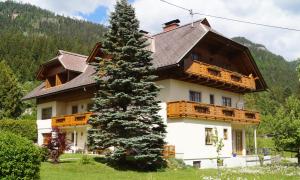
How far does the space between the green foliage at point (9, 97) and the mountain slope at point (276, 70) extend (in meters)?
93.3

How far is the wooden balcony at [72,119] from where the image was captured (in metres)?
30.5

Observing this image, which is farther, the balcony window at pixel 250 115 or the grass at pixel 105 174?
the balcony window at pixel 250 115

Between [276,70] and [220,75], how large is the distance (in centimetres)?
14275

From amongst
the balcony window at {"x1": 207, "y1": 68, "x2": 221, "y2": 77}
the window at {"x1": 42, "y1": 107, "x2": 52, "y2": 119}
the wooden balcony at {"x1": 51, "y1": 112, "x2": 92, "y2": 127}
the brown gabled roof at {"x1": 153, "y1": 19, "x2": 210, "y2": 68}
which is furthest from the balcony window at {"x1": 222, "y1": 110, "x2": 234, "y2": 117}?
the window at {"x1": 42, "y1": 107, "x2": 52, "y2": 119}

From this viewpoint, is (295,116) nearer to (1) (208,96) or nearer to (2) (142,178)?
(1) (208,96)

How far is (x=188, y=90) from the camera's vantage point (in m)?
27.2

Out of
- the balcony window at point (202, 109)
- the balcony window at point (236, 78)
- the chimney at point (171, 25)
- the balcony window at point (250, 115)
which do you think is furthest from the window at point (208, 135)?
the chimney at point (171, 25)

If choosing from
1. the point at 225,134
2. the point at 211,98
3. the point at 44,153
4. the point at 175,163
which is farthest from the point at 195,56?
the point at 44,153

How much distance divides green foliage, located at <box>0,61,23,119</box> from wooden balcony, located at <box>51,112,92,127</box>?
2676cm

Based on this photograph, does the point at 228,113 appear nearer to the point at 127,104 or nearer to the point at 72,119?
the point at 127,104

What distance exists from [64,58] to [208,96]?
13.5 meters

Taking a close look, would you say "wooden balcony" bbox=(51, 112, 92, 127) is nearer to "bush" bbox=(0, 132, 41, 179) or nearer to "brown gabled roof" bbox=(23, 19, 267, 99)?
"brown gabled roof" bbox=(23, 19, 267, 99)

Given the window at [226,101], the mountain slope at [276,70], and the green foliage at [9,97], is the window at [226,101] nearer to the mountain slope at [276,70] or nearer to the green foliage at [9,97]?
the green foliage at [9,97]

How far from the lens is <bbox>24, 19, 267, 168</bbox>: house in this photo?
82.1ft
